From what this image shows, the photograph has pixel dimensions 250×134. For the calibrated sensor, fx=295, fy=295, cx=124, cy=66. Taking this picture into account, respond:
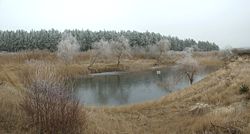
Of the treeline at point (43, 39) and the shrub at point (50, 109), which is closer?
the shrub at point (50, 109)

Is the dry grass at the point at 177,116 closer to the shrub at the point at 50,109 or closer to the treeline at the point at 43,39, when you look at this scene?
the shrub at the point at 50,109

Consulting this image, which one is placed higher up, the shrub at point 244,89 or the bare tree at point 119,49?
the bare tree at point 119,49

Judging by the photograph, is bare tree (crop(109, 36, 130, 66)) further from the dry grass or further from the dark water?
the dry grass

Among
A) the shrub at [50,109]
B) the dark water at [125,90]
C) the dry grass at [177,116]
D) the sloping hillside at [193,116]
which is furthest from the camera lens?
the dark water at [125,90]

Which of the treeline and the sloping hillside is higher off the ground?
the treeline

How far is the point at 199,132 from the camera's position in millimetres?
Result: 9938

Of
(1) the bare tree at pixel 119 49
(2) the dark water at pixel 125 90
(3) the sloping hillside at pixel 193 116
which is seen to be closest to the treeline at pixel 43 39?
(1) the bare tree at pixel 119 49

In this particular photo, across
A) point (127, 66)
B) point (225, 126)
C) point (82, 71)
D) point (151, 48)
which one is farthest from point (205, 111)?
point (151, 48)

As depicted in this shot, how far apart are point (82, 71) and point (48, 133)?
163ft

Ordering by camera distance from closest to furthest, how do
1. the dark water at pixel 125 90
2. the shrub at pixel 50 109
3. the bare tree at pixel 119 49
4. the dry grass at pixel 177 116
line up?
the shrub at pixel 50 109 < the dry grass at pixel 177 116 < the dark water at pixel 125 90 < the bare tree at pixel 119 49

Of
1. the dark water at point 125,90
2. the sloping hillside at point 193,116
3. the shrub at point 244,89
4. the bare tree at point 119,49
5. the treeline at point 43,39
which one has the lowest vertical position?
the dark water at point 125,90

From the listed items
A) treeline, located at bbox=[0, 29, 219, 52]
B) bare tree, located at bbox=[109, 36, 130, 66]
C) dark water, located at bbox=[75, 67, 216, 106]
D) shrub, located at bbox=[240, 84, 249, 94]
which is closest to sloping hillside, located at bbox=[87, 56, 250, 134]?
shrub, located at bbox=[240, 84, 249, 94]

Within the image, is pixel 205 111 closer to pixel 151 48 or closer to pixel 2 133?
pixel 2 133

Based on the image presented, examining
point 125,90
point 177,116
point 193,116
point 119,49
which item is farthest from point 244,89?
point 119,49
